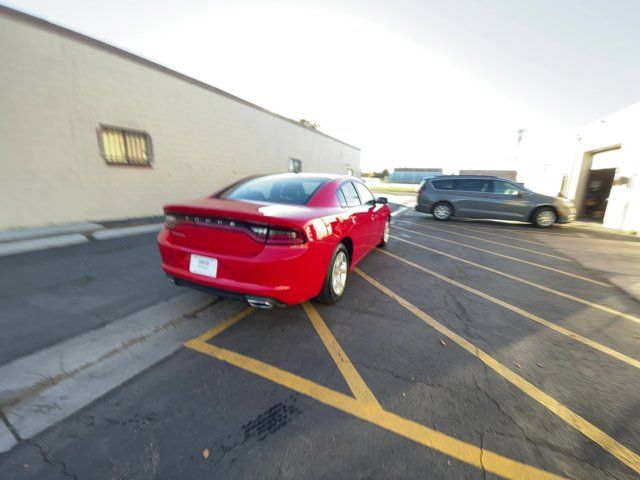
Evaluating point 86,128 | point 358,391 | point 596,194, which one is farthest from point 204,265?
point 596,194

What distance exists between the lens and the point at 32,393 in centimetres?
198

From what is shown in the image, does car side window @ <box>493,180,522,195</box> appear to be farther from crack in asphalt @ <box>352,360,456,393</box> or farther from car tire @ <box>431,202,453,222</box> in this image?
crack in asphalt @ <box>352,360,456,393</box>

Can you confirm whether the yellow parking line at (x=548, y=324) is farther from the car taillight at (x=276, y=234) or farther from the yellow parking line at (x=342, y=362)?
the car taillight at (x=276, y=234)

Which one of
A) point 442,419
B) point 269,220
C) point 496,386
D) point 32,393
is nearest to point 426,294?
point 496,386

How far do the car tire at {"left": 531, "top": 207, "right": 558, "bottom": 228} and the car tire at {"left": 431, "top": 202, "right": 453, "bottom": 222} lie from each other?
2.80 metres

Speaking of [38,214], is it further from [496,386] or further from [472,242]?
[472,242]

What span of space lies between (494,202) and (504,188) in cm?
62

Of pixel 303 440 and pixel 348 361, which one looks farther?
pixel 348 361

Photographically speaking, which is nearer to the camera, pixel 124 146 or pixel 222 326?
pixel 222 326

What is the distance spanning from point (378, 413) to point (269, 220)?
5.53ft

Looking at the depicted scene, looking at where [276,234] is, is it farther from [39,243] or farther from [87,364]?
[39,243]

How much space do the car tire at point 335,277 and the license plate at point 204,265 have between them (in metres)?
1.16

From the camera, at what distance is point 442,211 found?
1156 centimetres

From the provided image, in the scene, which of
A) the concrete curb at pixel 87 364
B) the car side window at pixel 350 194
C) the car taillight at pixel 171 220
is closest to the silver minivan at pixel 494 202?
the car side window at pixel 350 194
